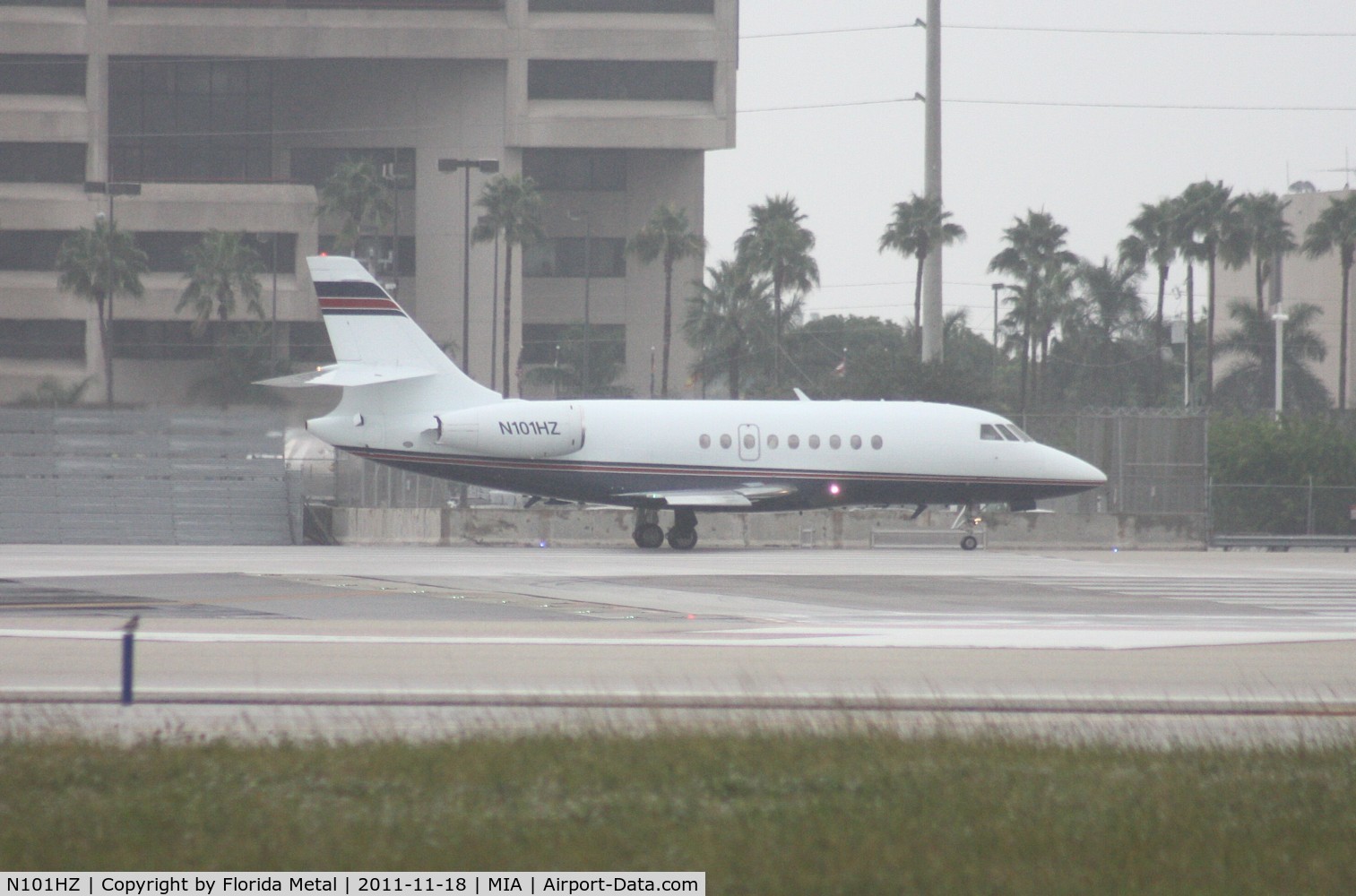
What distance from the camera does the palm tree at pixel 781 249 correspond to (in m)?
86.2

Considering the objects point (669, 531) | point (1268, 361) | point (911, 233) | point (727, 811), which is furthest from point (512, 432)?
point (1268, 361)

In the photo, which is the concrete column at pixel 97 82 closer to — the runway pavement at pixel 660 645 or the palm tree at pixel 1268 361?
the palm tree at pixel 1268 361

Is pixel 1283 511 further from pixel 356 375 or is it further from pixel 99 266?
pixel 99 266

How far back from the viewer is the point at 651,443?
34469 millimetres

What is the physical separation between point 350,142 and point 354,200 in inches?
446

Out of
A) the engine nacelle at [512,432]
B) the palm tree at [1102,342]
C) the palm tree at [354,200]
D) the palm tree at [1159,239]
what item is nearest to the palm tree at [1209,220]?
the palm tree at [1159,239]

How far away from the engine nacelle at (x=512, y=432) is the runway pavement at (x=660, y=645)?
5.25 m

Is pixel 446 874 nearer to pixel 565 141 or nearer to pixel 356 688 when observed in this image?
pixel 356 688

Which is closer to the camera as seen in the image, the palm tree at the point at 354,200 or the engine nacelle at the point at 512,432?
the engine nacelle at the point at 512,432

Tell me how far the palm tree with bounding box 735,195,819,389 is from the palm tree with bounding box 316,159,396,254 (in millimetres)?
20781

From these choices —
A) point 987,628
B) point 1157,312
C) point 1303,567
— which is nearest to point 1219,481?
Result: point 1303,567

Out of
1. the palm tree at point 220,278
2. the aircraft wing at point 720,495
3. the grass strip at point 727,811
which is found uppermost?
the palm tree at point 220,278

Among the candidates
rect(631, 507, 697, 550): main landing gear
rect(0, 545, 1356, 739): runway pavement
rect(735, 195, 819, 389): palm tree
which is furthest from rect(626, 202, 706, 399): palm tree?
rect(0, 545, 1356, 739): runway pavement

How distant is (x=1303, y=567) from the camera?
31016 millimetres
